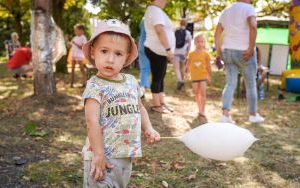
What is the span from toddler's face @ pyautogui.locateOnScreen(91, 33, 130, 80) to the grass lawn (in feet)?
5.28

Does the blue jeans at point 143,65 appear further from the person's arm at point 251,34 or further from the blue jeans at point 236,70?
the person's arm at point 251,34

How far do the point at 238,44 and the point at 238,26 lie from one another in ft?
0.74

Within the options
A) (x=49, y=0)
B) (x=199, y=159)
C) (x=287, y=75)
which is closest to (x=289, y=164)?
(x=199, y=159)

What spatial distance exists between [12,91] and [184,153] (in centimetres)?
559

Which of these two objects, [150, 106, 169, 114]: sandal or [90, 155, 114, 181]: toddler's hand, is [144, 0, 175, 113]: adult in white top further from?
[90, 155, 114, 181]: toddler's hand

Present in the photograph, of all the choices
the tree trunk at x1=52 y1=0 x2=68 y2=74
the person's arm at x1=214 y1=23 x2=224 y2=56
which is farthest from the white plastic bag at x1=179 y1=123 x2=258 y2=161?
the tree trunk at x1=52 y1=0 x2=68 y2=74

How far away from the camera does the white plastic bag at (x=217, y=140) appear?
2527 mm

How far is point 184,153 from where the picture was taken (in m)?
4.62

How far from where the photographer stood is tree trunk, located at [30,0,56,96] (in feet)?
21.8

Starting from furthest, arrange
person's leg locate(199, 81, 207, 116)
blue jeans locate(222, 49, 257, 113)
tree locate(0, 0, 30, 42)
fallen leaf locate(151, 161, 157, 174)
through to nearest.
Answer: tree locate(0, 0, 30, 42), person's leg locate(199, 81, 207, 116), blue jeans locate(222, 49, 257, 113), fallen leaf locate(151, 161, 157, 174)

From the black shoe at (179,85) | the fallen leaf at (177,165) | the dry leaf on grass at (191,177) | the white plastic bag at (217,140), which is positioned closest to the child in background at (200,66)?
the fallen leaf at (177,165)

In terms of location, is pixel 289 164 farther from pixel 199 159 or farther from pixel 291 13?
pixel 291 13

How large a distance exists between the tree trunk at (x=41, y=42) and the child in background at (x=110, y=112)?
14.5ft

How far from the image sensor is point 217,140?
2.52m
